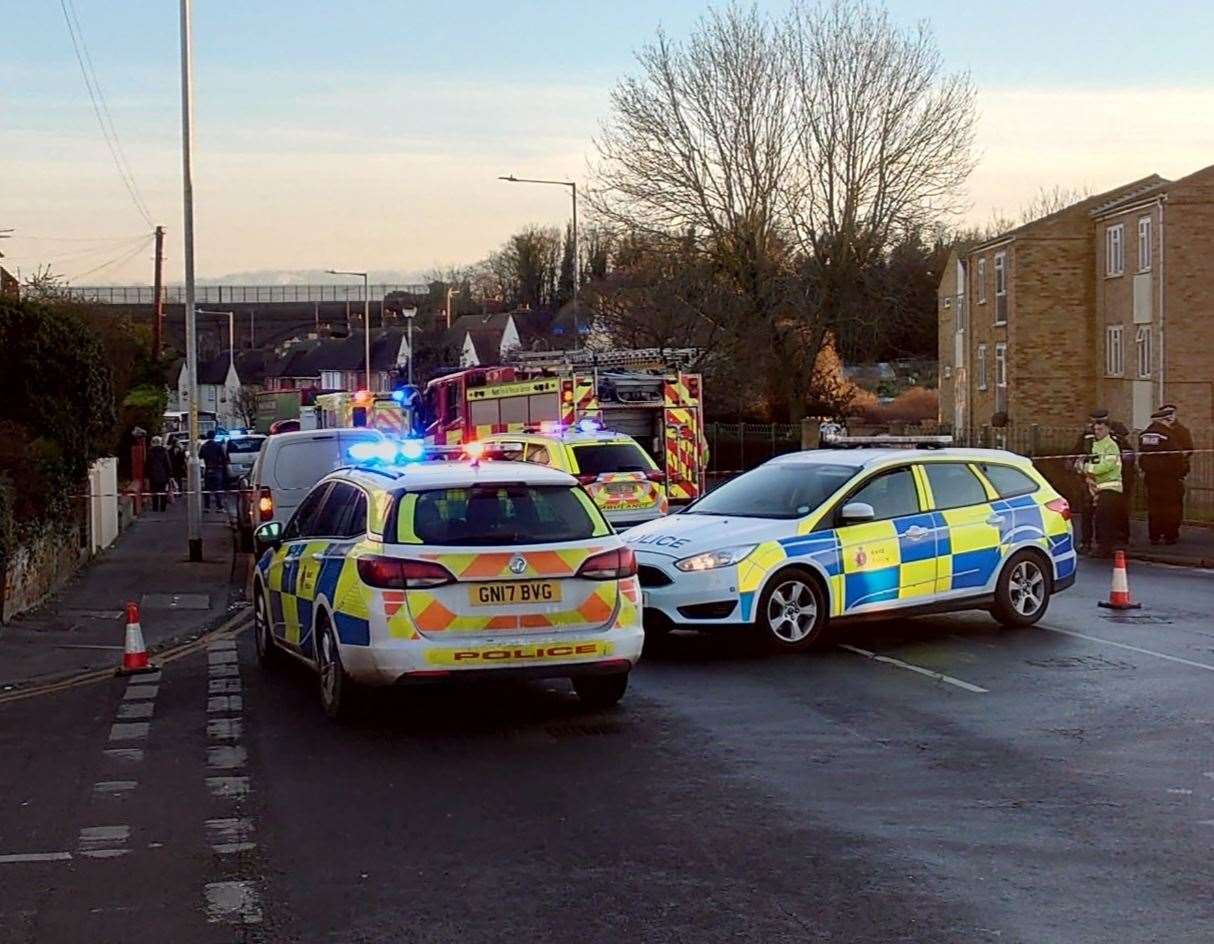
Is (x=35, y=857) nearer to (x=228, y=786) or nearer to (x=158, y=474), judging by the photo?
(x=228, y=786)

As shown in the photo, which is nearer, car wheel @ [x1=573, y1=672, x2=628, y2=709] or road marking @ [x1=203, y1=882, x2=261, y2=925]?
road marking @ [x1=203, y1=882, x2=261, y2=925]

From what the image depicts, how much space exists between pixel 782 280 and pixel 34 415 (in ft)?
98.5

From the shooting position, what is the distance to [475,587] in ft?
31.4

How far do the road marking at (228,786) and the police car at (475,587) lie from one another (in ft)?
4.07

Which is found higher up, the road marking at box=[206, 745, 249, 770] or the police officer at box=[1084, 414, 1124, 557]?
the police officer at box=[1084, 414, 1124, 557]

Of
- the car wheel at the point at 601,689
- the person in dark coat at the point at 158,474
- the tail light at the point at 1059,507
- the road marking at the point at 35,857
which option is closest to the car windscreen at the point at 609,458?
the tail light at the point at 1059,507

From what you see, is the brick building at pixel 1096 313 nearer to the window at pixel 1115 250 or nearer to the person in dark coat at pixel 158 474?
the window at pixel 1115 250

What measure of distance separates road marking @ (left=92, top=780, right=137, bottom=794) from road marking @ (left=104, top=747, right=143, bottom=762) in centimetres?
60

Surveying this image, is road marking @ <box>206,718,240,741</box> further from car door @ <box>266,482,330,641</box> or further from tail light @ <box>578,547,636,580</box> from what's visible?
tail light @ <box>578,547,636,580</box>

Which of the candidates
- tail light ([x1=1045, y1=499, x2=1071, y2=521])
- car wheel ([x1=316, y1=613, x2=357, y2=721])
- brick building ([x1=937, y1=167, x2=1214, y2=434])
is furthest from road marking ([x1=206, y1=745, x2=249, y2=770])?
brick building ([x1=937, y1=167, x2=1214, y2=434])

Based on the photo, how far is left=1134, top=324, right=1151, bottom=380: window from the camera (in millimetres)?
41000

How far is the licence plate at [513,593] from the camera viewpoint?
958 cm

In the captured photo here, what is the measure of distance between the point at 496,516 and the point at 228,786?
2.38 metres

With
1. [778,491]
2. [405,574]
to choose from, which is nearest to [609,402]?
[778,491]
